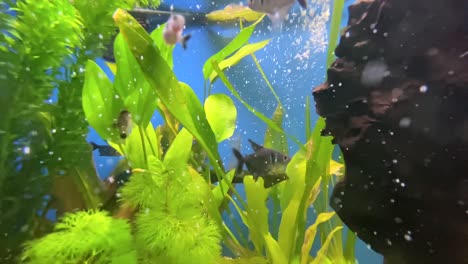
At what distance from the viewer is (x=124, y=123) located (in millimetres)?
2455

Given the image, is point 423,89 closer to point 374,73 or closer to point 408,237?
point 374,73

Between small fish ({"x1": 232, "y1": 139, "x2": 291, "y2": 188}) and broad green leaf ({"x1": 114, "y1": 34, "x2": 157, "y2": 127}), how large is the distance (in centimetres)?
74

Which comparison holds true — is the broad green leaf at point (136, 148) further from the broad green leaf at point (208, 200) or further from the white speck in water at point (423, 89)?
the white speck in water at point (423, 89)

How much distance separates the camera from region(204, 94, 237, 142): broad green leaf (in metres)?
2.83

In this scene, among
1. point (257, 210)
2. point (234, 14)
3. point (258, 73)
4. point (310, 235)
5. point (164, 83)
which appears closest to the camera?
point (164, 83)

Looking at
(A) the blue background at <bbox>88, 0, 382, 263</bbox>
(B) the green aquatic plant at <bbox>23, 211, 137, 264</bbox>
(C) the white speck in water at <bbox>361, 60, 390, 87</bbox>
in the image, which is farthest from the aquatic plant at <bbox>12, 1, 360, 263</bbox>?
(A) the blue background at <bbox>88, 0, 382, 263</bbox>

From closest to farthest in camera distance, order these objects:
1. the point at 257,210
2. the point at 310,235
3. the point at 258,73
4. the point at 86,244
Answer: the point at 86,244 → the point at 310,235 → the point at 257,210 → the point at 258,73

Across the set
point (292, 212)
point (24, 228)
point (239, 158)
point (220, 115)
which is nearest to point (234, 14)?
point (220, 115)

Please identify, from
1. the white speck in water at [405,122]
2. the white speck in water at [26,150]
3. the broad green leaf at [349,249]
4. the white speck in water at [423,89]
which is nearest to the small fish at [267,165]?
the broad green leaf at [349,249]

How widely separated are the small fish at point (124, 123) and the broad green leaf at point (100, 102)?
3 centimetres

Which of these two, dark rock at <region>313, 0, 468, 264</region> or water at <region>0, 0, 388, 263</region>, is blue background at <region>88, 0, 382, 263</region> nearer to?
water at <region>0, 0, 388, 263</region>

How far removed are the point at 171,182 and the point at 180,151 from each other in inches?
20.5

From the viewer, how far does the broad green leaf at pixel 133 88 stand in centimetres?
246

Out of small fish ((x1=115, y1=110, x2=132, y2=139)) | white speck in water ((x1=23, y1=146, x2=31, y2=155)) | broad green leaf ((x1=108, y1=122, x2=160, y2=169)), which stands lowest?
broad green leaf ((x1=108, y1=122, x2=160, y2=169))
